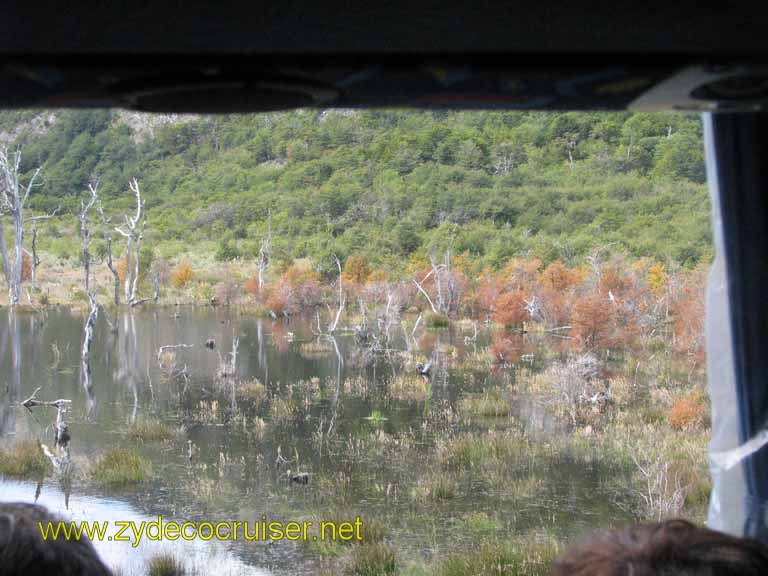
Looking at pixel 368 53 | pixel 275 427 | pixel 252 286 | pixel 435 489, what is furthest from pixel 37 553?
pixel 252 286

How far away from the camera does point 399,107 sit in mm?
1302

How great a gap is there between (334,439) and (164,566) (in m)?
3.04

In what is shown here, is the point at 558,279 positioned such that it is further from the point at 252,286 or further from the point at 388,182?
the point at 388,182

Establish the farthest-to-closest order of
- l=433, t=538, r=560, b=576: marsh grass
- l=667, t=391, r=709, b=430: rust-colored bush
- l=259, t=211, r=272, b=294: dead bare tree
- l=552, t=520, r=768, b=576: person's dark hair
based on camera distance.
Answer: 1. l=259, t=211, r=272, b=294: dead bare tree
2. l=667, t=391, r=709, b=430: rust-colored bush
3. l=433, t=538, r=560, b=576: marsh grass
4. l=552, t=520, r=768, b=576: person's dark hair

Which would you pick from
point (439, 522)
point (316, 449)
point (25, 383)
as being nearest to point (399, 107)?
point (439, 522)

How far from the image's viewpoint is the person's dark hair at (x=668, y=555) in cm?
57

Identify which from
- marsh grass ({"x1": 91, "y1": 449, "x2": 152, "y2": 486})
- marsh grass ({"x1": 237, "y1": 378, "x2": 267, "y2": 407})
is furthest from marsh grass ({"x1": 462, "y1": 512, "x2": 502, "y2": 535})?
marsh grass ({"x1": 237, "y1": 378, "x2": 267, "y2": 407})

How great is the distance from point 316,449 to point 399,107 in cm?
617

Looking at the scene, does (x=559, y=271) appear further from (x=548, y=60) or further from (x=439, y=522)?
(x=548, y=60)

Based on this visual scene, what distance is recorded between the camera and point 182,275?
1523 cm

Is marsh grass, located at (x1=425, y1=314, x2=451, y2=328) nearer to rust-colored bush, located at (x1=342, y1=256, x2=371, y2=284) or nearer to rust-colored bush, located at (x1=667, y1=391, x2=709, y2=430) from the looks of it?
rust-colored bush, located at (x1=342, y1=256, x2=371, y2=284)

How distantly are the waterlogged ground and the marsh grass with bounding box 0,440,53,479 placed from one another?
6.5 inches

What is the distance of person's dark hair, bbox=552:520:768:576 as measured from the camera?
57 centimetres

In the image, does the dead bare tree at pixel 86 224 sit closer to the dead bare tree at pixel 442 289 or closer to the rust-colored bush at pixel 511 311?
the dead bare tree at pixel 442 289
